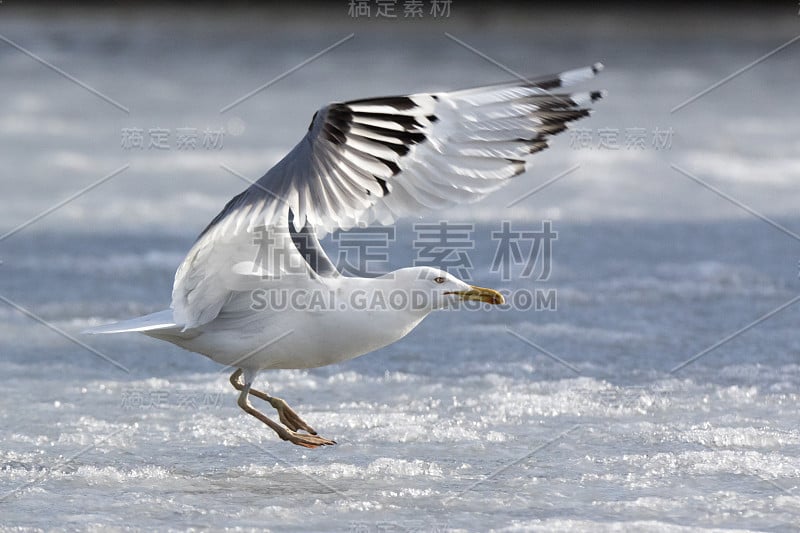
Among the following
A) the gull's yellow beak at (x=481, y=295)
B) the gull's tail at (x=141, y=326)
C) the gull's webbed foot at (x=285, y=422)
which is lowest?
the gull's webbed foot at (x=285, y=422)

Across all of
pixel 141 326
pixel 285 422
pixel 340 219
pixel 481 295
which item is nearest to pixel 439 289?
pixel 481 295

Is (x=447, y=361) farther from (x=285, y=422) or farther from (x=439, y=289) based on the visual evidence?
(x=439, y=289)

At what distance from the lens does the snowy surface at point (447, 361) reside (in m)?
4.39

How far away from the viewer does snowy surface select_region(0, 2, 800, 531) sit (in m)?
4.39

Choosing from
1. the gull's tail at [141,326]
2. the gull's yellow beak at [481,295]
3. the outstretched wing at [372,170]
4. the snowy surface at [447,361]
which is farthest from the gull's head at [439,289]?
the gull's tail at [141,326]

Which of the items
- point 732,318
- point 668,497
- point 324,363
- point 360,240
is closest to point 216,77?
point 360,240

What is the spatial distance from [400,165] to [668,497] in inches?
60.5

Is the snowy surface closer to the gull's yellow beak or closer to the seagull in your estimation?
the seagull

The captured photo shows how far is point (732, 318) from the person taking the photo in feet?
23.2

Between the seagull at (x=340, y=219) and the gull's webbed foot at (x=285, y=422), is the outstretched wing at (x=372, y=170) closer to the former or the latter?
the seagull at (x=340, y=219)

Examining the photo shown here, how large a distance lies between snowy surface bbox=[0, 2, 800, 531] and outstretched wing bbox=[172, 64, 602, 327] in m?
0.81

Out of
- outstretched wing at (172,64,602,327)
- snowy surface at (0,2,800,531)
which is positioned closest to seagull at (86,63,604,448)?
outstretched wing at (172,64,602,327)

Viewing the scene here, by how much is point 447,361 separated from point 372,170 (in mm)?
2466

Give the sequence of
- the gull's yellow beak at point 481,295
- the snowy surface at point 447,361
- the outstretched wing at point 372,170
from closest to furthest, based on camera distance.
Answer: the outstretched wing at point 372,170 → the snowy surface at point 447,361 → the gull's yellow beak at point 481,295
